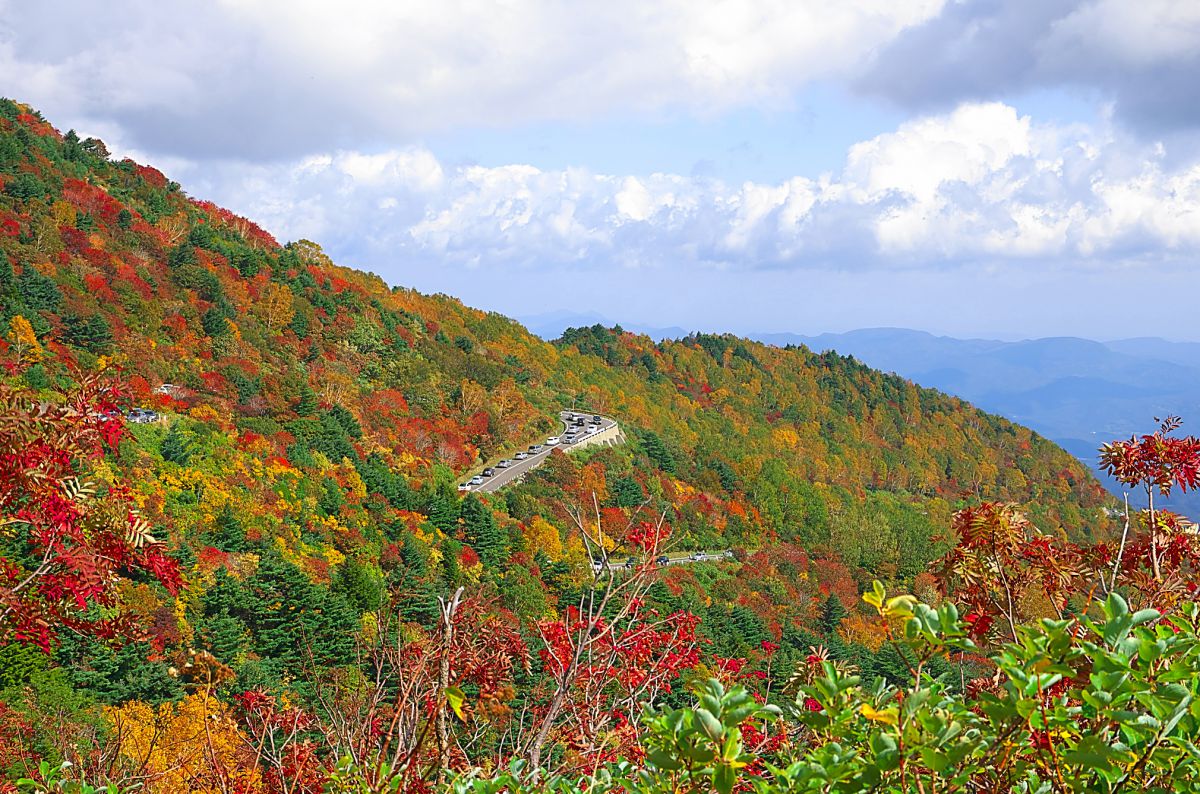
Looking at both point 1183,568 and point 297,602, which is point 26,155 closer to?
point 297,602

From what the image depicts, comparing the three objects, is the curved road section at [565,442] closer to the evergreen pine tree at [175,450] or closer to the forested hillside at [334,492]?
the forested hillside at [334,492]

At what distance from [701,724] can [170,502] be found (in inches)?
853

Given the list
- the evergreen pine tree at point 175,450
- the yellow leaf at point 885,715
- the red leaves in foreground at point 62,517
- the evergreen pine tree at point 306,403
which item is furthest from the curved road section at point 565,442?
the yellow leaf at point 885,715

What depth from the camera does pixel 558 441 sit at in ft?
133

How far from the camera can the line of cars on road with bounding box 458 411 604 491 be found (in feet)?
110

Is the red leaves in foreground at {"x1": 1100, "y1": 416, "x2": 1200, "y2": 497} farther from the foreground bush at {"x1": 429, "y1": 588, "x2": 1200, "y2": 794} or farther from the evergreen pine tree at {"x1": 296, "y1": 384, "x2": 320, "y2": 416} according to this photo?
the evergreen pine tree at {"x1": 296, "y1": 384, "x2": 320, "y2": 416}

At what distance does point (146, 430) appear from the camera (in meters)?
23.6

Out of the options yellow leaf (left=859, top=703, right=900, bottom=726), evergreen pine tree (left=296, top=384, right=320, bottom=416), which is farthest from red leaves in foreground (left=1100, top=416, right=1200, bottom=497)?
evergreen pine tree (left=296, top=384, right=320, bottom=416)

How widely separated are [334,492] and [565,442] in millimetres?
15870

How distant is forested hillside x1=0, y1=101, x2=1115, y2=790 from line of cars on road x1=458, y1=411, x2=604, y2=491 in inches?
41.2

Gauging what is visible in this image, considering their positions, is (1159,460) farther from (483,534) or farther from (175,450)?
(483,534)

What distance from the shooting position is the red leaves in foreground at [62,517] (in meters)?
3.50

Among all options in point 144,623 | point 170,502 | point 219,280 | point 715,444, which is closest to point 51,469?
point 144,623

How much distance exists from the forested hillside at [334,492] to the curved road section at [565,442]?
105 centimetres
